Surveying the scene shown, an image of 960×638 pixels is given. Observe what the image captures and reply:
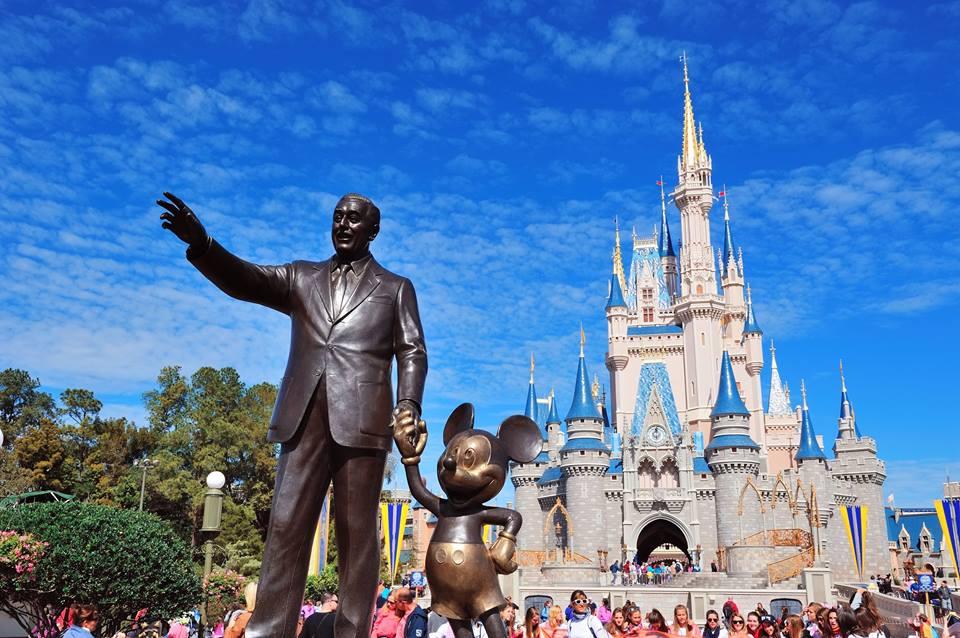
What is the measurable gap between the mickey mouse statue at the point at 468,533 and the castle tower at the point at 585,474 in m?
39.7

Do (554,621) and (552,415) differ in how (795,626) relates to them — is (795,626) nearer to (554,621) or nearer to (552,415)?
(554,621)

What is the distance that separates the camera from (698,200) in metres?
54.8

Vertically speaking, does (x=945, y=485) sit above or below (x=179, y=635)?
above

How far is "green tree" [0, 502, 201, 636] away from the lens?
8758 mm

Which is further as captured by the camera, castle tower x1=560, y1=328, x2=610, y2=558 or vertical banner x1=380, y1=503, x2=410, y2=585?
castle tower x1=560, y1=328, x2=610, y2=558

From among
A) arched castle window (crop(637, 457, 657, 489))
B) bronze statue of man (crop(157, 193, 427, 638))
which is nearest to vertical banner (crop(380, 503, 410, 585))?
bronze statue of man (crop(157, 193, 427, 638))

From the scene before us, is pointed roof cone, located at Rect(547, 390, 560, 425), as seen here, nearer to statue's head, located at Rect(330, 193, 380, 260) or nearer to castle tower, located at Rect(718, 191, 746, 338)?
castle tower, located at Rect(718, 191, 746, 338)

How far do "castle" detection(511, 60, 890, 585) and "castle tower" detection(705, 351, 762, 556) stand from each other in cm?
7

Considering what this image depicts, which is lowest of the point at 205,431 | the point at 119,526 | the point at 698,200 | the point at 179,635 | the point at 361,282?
the point at 179,635

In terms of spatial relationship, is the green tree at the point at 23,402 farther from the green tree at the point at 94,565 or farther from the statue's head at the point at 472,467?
the statue's head at the point at 472,467

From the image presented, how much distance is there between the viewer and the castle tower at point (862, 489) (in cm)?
4550

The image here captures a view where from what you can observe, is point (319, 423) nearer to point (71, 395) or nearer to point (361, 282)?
point (361, 282)

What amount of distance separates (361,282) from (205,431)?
1111 inches

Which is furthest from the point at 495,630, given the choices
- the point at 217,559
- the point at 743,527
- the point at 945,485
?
the point at 945,485
